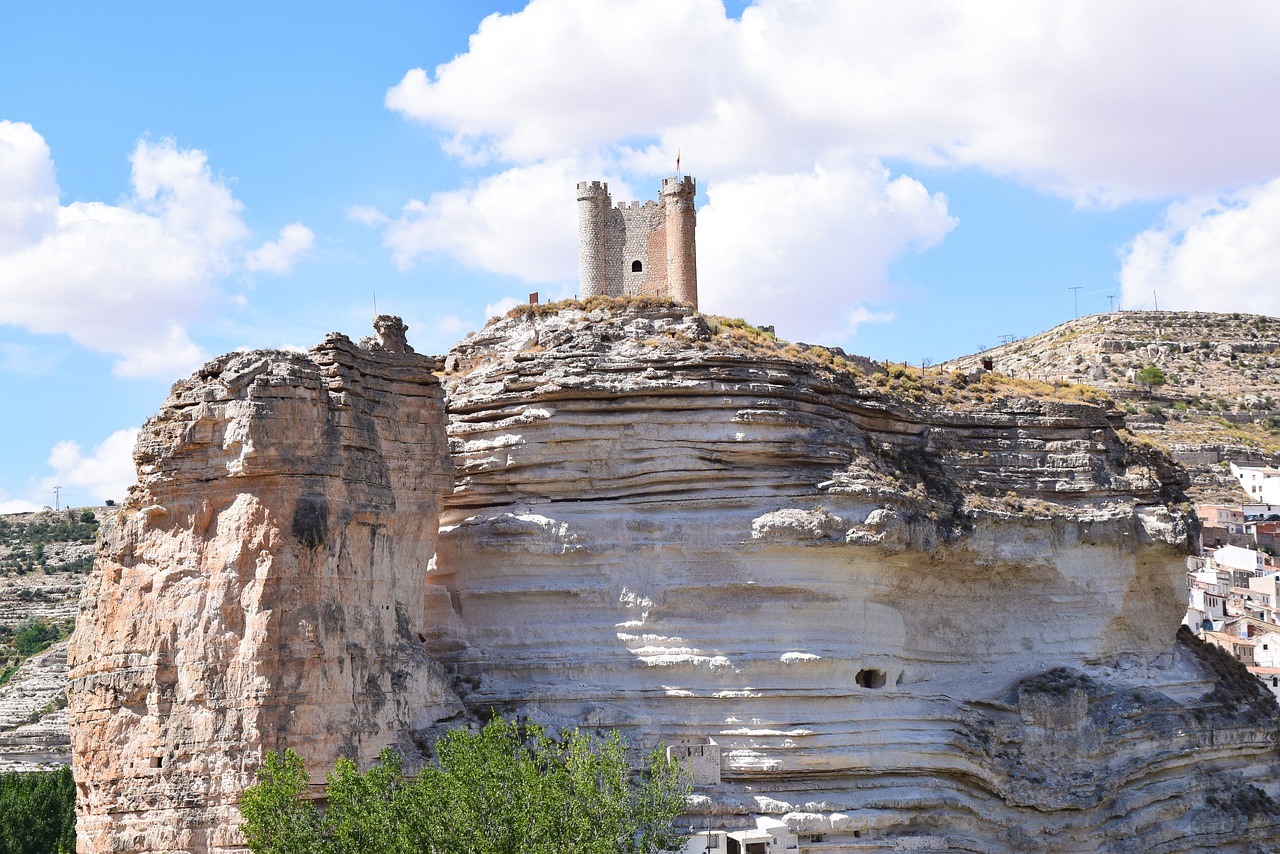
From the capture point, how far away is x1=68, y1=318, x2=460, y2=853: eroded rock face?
27438 mm

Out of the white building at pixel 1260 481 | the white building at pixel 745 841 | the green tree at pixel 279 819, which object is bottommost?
the white building at pixel 745 841

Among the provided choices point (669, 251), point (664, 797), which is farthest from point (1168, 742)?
point (669, 251)

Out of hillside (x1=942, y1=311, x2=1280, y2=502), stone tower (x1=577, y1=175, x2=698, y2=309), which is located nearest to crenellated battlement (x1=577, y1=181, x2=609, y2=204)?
stone tower (x1=577, y1=175, x2=698, y2=309)

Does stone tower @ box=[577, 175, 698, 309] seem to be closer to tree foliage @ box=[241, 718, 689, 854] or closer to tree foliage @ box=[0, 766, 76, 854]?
tree foliage @ box=[0, 766, 76, 854]

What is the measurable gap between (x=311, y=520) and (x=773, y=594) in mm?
11173

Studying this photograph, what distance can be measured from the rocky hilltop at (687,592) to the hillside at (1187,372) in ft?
183

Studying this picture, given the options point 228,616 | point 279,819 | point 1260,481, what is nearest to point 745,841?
point 279,819

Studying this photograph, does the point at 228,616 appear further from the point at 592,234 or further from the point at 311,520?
the point at 592,234

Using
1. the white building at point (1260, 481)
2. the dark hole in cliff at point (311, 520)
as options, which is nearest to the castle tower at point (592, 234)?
the dark hole in cliff at point (311, 520)

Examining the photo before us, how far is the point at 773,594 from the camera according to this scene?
1383 inches

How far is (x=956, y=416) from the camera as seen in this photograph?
41.0 m

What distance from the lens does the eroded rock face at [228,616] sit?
27438 mm

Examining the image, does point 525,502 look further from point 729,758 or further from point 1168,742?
point 1168,742

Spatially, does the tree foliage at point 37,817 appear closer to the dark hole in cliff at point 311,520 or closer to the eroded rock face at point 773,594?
the eroded rock face at point 773,594
